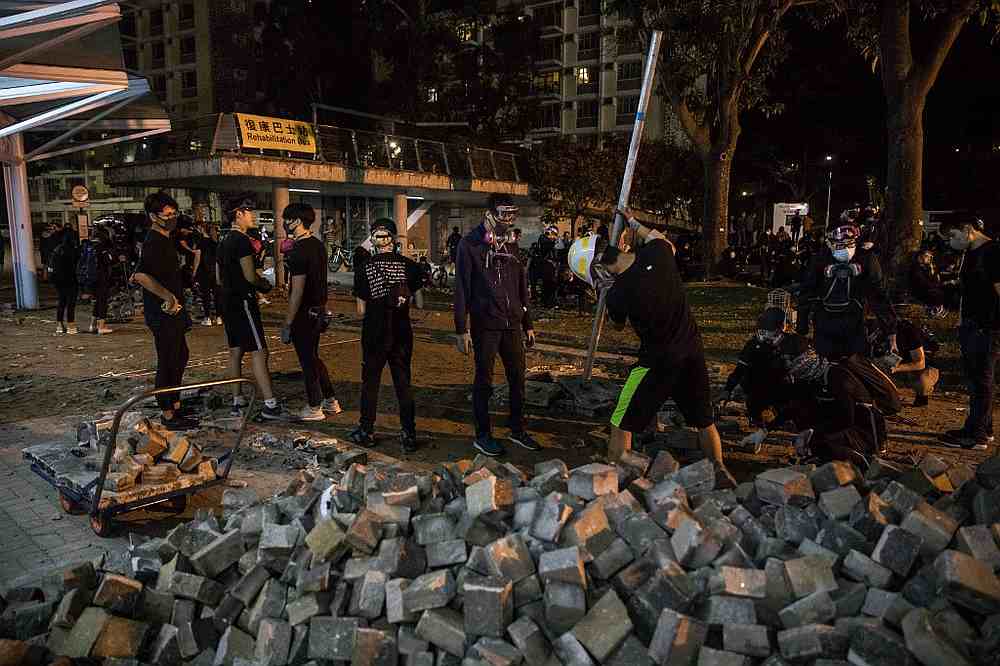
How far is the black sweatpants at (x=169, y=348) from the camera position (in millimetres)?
6641

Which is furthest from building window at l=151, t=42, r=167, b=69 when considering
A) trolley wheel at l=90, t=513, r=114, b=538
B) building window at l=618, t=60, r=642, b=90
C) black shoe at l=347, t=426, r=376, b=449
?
trolley wheel at l=90, t=513, r=114, b=538

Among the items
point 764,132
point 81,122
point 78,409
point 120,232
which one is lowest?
point 78,409

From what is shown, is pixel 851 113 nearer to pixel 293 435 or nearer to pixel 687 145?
pixel 687 145

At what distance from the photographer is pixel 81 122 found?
16.1 m

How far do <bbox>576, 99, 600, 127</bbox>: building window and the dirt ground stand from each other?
42267 mm

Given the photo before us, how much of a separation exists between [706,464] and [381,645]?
6.32ft

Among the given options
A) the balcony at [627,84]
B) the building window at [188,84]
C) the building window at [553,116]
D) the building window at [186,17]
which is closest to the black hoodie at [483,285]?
the balcony at [627,84]

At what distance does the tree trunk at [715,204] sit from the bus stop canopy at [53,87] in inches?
542

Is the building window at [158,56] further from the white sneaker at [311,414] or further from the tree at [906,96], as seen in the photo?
the white sneaker at [311,414]

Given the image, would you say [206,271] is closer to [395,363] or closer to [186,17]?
[395,363]

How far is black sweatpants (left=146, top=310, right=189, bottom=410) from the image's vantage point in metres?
6.64

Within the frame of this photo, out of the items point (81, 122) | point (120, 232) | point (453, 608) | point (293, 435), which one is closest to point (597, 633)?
point (453, 608)

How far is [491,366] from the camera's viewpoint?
6.02 meters

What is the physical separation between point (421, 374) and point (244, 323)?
2881mm
